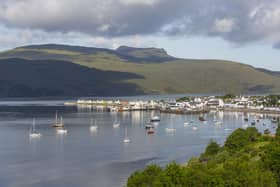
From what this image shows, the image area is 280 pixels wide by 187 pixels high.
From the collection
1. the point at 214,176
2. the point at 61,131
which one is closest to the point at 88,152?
the point at 61,131

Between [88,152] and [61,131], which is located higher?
[61,131]

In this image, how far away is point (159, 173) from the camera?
17141 mm

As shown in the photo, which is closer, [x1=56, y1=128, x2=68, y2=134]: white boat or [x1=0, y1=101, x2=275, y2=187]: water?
[x1=0, y1=101, x2=275, y2=187]: water

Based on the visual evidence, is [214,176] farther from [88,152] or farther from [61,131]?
[61,131]

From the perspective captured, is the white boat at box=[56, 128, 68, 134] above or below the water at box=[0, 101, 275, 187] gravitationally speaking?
above

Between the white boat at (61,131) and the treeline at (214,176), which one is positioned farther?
the white boat at (61,131)

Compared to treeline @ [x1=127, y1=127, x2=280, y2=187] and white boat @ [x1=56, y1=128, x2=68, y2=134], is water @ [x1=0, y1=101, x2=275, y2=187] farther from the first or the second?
treeline @ [x1=127, y1=127, x2=280, y2=187]

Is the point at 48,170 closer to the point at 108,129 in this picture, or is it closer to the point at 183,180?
the point at 183,180

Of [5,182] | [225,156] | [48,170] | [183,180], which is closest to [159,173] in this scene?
[183,180]

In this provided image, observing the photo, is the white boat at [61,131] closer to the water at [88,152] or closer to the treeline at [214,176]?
the water at [88,152]

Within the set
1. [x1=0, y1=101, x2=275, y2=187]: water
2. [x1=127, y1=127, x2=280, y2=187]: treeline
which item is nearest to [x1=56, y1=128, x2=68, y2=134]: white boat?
[x1=0, y1=101, x2=275, y2=187]: water

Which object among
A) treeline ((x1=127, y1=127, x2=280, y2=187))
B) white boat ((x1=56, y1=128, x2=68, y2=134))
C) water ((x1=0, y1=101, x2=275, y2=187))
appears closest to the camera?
treeline ((x1=127, y1=127, x2=280, y2=187))

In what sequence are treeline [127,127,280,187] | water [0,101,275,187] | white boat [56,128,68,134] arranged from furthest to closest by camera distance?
white boat [56,128,68,134]
water [0,101,275,187]
treeline [127,127,280,187]

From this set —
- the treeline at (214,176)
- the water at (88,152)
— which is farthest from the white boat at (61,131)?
the treeline at (214,176)
